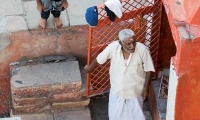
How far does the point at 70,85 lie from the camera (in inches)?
217

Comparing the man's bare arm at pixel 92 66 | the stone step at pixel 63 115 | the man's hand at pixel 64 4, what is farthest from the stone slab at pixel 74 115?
the man's hand at pixel 64 4

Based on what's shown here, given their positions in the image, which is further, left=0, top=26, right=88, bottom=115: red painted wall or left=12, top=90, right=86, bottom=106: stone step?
left=0, top=26, right=88, bottom=115: red painted wall

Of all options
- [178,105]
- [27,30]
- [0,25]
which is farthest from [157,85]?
[0,25]

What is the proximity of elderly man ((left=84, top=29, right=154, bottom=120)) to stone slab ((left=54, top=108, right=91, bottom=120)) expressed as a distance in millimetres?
337

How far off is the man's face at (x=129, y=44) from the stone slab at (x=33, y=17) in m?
1.29

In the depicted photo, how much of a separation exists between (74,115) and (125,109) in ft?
2.27

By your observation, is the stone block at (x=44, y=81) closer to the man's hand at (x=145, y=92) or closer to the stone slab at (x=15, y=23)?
the stone slab at (x=15, y=23)

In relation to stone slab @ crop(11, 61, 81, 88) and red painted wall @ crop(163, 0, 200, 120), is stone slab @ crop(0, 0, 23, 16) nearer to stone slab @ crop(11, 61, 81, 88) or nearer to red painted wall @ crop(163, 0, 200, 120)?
stone slab @ crop(11, 61, 81, 88)

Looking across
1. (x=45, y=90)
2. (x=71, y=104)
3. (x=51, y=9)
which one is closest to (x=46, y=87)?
(x=45, y=90)

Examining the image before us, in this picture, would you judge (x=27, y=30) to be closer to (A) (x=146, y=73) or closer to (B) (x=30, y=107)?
(B) (x=30, y=107)

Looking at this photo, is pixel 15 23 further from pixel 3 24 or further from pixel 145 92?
pixel 145 92

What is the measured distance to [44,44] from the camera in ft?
19.3

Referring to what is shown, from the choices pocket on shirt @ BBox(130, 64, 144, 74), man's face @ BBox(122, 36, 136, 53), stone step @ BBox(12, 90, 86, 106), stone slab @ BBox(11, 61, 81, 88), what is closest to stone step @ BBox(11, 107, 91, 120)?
stone step @ BBox(12, 90, 86, 106)

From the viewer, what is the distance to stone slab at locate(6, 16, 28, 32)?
5.81m
